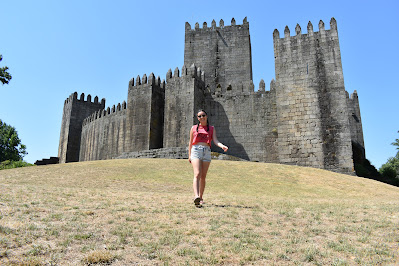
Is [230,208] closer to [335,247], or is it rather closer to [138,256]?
[335,247]

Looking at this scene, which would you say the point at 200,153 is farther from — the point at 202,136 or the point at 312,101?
the point at 312,101

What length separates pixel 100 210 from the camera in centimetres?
574

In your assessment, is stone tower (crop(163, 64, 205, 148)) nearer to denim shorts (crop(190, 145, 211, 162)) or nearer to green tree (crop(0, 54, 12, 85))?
green tree (crop(0, 54, 12, 85))

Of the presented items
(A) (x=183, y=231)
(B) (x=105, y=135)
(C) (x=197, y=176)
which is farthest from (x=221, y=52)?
(A) (x=183, y=231)

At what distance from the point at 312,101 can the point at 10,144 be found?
4058cm

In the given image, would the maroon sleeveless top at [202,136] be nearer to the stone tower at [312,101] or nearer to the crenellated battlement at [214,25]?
the stone tower at [312,101]

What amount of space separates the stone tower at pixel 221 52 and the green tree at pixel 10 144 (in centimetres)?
2776

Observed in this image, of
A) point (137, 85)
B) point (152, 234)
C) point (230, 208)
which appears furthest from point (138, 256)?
point (137, 85)

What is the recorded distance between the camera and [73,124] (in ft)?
124

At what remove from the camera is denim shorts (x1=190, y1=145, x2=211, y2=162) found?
6473 millimetres

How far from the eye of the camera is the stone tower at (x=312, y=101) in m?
19.1

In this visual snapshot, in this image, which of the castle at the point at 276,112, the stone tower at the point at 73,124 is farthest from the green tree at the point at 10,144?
the castle at the point at 276,112

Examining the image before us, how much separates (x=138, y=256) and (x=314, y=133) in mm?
17728

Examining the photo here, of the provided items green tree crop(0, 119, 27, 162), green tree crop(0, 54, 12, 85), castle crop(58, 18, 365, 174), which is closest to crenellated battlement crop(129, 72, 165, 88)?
castle crop(58, 18, 365, 174)
